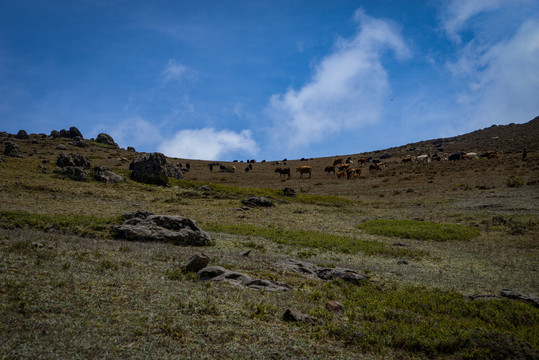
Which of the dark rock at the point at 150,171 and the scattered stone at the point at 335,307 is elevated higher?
the dark rock at the point at 150,171

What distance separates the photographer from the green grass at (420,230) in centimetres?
2566

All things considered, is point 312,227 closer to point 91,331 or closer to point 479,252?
point 479,252

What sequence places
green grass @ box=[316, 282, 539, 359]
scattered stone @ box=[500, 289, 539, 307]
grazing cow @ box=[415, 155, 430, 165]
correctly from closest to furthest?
1. green grass @ box=[316, 282, 539, 359]
2. scattered stone @ box=[500, 289, 539, 307]
3. grazing cow @ box=[415, 155, 430, 165]

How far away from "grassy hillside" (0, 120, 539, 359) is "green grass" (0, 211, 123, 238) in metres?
0.11

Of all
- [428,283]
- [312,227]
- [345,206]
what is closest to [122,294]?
[428,283]

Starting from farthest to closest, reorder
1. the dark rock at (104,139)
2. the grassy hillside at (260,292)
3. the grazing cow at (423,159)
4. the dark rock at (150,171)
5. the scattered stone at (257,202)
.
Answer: the dark rock at (104,139), the grazing cow at (423,159), the dark rock at (150,171), the scattered stone at (257,202), the grassy hillside at (260,292)

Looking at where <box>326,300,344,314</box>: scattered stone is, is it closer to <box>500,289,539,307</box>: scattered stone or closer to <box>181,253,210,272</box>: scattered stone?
<box>181,253,210,272</box>: scattered stone

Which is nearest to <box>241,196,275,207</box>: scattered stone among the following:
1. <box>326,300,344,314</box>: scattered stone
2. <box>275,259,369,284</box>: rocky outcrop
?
<box>275,259,369,284</box>: rocky outcrop

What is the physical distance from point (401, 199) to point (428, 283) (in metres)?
35.4

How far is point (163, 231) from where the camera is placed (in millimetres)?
19250

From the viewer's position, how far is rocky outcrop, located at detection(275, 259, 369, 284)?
14781mm

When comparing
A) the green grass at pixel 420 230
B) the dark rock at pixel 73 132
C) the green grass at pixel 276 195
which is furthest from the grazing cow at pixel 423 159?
the dark rock at pixel 73 132

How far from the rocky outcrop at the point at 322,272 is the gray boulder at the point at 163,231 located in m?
6.10

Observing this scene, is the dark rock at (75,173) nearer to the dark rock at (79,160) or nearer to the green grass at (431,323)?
the dark rock at (79,160)
